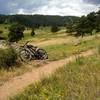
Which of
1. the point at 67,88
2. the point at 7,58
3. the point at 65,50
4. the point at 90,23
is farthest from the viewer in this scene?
the point at 90,23

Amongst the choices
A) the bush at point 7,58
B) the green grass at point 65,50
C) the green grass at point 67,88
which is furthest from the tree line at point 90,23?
the green grass at point 67,88

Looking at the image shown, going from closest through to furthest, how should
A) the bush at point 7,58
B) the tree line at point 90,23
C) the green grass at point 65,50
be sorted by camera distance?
the bush at point 7,58
the green grass at point 65,50
the tree line at point 90,23

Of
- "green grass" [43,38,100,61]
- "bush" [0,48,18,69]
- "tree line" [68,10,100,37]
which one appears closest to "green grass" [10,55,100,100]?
"bush" [0,48,18,69]

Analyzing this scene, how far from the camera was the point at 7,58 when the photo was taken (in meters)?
17.2

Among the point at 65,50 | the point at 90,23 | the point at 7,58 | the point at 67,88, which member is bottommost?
the point at 65,50

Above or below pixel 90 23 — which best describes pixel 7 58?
above

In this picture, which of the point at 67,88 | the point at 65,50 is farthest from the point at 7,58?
the point at 65,50

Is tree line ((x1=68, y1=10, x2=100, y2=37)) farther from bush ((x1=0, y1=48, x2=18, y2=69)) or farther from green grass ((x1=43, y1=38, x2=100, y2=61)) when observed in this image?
bush ((x1=0, y1=48, x2=18, y2=69))

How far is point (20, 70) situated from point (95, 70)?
5254 millimetres

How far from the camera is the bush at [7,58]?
54.9 ft

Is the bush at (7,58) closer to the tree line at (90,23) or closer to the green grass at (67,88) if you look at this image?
the green grass at (67,88)

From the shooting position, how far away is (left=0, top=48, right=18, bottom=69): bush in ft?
54.9

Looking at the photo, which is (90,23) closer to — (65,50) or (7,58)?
(65,50)

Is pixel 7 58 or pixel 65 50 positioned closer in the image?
pixel 7 58
